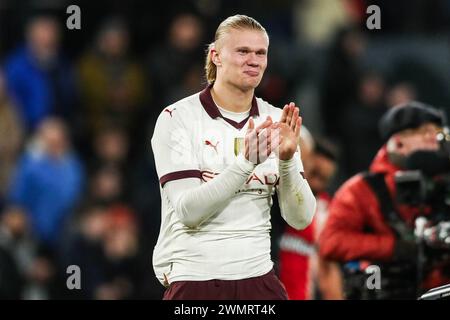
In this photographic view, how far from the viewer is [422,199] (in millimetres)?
6922

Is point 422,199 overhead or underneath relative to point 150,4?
underneath

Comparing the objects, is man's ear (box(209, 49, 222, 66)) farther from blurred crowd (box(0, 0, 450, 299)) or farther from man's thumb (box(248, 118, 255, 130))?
blurred crowd (box(0, 0, 450, 299))

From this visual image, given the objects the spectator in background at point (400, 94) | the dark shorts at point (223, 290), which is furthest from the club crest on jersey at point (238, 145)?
the spectator in background at point (400, 94)

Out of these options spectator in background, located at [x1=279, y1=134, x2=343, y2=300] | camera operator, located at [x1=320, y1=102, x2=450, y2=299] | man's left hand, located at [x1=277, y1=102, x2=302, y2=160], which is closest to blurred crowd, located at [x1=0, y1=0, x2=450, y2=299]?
spectator in background, located at [x1=279, y1=134, x2=343, y2=300]

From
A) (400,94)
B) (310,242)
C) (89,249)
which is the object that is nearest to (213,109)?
(310,242)

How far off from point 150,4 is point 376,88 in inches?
83.3

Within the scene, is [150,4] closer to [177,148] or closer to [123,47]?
[123,47]

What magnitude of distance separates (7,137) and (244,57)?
5901 mm

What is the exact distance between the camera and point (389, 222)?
6992 mm

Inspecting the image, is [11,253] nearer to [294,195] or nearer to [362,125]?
[362,125]

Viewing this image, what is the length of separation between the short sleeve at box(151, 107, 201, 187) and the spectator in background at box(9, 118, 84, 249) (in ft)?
18.1

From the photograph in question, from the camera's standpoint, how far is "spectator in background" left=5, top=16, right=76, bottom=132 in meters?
11.4

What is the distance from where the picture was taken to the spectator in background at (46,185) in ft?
35.8
